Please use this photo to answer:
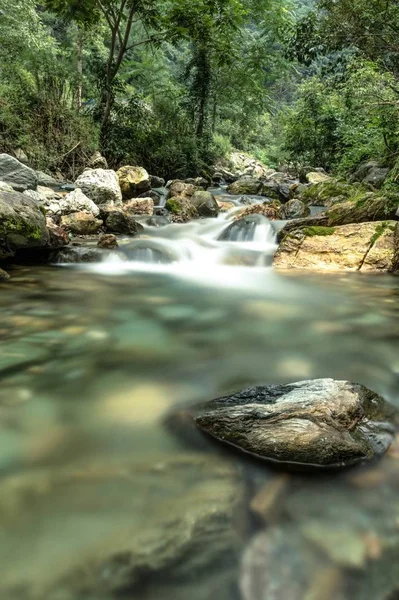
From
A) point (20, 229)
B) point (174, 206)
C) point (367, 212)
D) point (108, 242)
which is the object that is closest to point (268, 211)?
point (174, 206)

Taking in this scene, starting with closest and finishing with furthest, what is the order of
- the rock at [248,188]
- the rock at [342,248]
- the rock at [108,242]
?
1. the rock at [342,248]
2. the rock at [108,242]
3. the rock at [248,188]

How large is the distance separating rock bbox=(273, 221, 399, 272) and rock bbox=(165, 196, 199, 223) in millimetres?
4087

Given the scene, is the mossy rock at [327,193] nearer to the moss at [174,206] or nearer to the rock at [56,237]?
the moss at [174,206]

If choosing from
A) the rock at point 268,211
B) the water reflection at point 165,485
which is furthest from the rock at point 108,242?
the rock at point 268,211

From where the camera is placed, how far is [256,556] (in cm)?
119

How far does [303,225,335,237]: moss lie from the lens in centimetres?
624

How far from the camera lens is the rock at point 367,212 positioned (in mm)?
6516

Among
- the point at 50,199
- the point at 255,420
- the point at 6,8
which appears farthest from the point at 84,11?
the point at 255,420

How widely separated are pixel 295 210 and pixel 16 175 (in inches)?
256

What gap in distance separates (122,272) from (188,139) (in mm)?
11625

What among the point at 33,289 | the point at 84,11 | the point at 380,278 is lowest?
the point at 33,289

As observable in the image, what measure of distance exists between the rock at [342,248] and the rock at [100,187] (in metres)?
5.08

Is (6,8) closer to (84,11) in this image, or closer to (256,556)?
(84,11)

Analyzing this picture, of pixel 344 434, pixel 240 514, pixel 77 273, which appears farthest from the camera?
pixel 77 273
